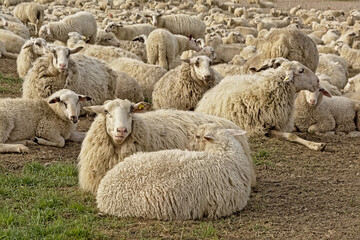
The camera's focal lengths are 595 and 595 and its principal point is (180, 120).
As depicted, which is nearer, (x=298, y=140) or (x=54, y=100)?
(x=54, y=100)

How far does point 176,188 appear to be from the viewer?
526cm

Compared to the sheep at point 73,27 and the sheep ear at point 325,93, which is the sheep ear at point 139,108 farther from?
the sheep at point 73,27

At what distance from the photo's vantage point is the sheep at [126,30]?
776 inches

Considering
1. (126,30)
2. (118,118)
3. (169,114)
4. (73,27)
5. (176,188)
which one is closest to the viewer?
(176,188)

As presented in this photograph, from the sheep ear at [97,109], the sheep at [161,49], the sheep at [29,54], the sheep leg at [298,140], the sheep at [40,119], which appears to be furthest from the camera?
the sheep at [161,49]

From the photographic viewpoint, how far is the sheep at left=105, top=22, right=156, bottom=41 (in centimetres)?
1970

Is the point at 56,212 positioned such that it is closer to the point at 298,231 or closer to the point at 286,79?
the point at 298,231

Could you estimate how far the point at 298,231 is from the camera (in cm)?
517

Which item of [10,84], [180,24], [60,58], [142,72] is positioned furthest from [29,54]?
[180,24]

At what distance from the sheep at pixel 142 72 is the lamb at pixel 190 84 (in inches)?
82.8

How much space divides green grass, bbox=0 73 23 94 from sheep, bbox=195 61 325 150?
4507 millimetres

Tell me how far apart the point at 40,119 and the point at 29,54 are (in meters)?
4.54

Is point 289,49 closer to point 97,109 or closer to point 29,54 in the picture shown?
point 29,54

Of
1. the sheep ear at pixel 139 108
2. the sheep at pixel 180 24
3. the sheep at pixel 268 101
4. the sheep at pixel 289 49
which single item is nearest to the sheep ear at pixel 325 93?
the sheep at pixel 268 101
